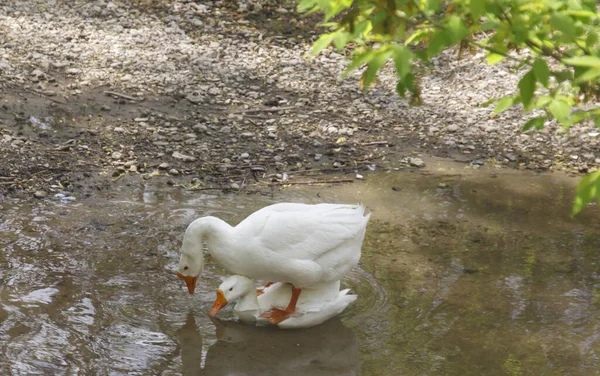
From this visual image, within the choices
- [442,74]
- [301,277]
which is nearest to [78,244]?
[301,277]

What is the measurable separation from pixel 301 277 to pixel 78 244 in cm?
204

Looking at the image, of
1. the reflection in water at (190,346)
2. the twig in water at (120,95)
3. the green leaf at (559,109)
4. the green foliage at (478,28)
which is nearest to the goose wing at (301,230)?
the reflection in water at (190,346)

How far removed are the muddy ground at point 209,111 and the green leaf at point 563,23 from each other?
507 cm

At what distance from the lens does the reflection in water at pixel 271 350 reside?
496 cm

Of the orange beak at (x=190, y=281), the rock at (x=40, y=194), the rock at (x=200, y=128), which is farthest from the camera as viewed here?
the rock at (x=200, y=128)

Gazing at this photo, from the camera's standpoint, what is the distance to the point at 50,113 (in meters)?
8.54

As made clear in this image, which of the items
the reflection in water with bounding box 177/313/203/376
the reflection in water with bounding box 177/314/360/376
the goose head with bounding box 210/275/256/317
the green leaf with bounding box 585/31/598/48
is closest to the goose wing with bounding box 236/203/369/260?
the goose head with bounding box 210/275/256/317

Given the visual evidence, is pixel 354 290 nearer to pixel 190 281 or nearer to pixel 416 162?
pixel 190 281

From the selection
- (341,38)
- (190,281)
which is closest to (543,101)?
(341,38)

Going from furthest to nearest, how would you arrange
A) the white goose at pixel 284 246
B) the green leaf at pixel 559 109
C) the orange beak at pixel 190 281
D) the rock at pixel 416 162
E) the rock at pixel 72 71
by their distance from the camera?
the rock at pixel 72 71, the rock at pixel 416 162, the orange beak at pixel 190 281, the white goose at pixel 284 246, the green leaf at pixel 559 109

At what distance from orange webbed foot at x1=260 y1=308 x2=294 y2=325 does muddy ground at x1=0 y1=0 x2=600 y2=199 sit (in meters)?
2.20

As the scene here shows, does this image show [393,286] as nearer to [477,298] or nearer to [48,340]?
[477,298]

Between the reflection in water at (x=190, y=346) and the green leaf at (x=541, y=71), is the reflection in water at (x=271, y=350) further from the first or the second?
the green leaf at (x=541, y=71)

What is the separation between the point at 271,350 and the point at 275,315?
1.19 feet
